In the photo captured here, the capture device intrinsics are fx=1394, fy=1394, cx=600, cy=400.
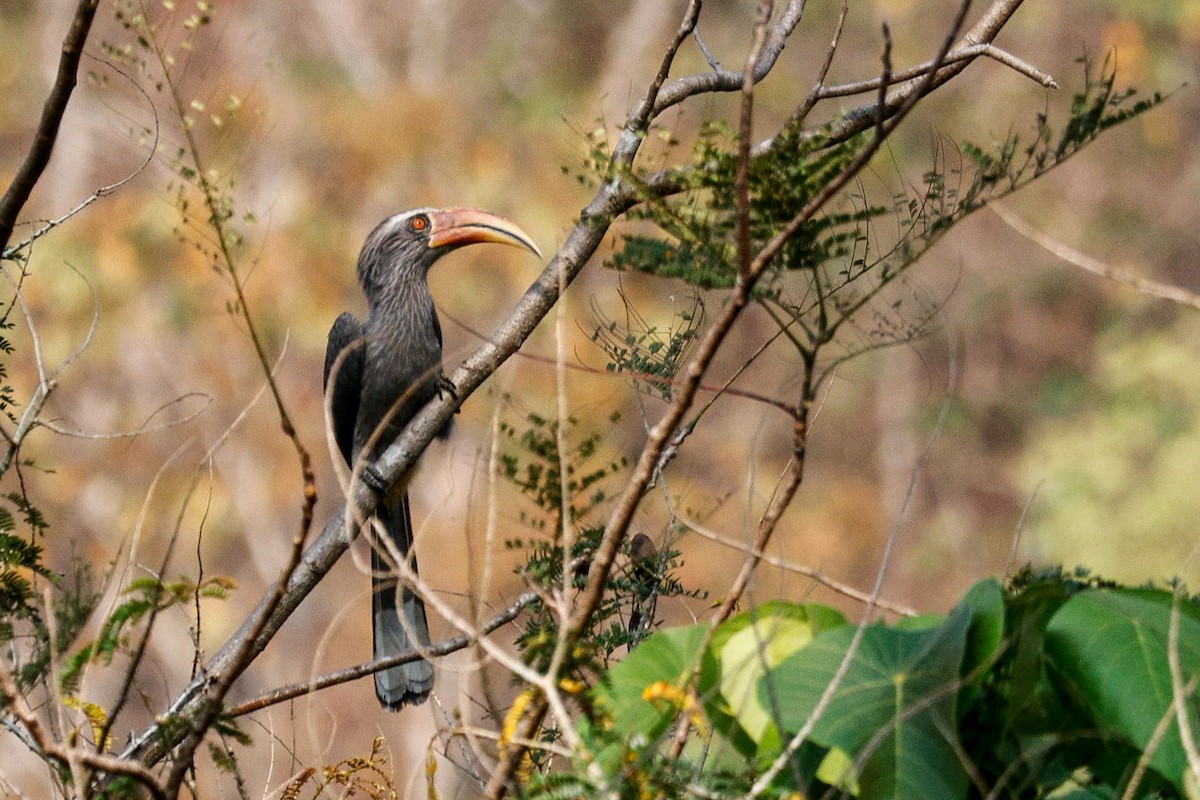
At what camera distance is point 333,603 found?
43.5 ft

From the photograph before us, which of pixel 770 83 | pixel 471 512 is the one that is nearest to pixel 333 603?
pixel 770 83

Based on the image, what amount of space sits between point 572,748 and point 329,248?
1192cm

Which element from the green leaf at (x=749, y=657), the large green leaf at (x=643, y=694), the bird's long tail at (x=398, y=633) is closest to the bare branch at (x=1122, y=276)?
the green leaf at (x=749, y=657)

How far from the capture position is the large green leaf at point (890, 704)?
1.27 metres

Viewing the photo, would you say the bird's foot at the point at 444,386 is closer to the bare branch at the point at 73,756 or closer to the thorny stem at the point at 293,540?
the thorny stem at the point at 293,540

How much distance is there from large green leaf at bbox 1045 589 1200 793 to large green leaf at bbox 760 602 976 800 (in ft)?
0.33

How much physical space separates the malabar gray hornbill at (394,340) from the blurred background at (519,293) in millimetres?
4423

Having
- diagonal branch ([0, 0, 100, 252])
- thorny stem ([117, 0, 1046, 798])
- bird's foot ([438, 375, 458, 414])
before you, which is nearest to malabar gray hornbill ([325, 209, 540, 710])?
bird's foot ([438, 375, 458, 414])

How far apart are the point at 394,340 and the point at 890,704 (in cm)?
350

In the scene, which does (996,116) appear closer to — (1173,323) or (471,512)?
(1173,323)

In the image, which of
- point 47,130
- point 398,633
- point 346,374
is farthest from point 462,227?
point 47,130

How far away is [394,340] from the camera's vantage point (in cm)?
464

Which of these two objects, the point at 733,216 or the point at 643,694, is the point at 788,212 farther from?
the point at 643,694

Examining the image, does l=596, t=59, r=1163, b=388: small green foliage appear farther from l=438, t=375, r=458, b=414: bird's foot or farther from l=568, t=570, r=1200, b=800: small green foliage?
l=438, t=375, r=458, b=414: bird's foot
